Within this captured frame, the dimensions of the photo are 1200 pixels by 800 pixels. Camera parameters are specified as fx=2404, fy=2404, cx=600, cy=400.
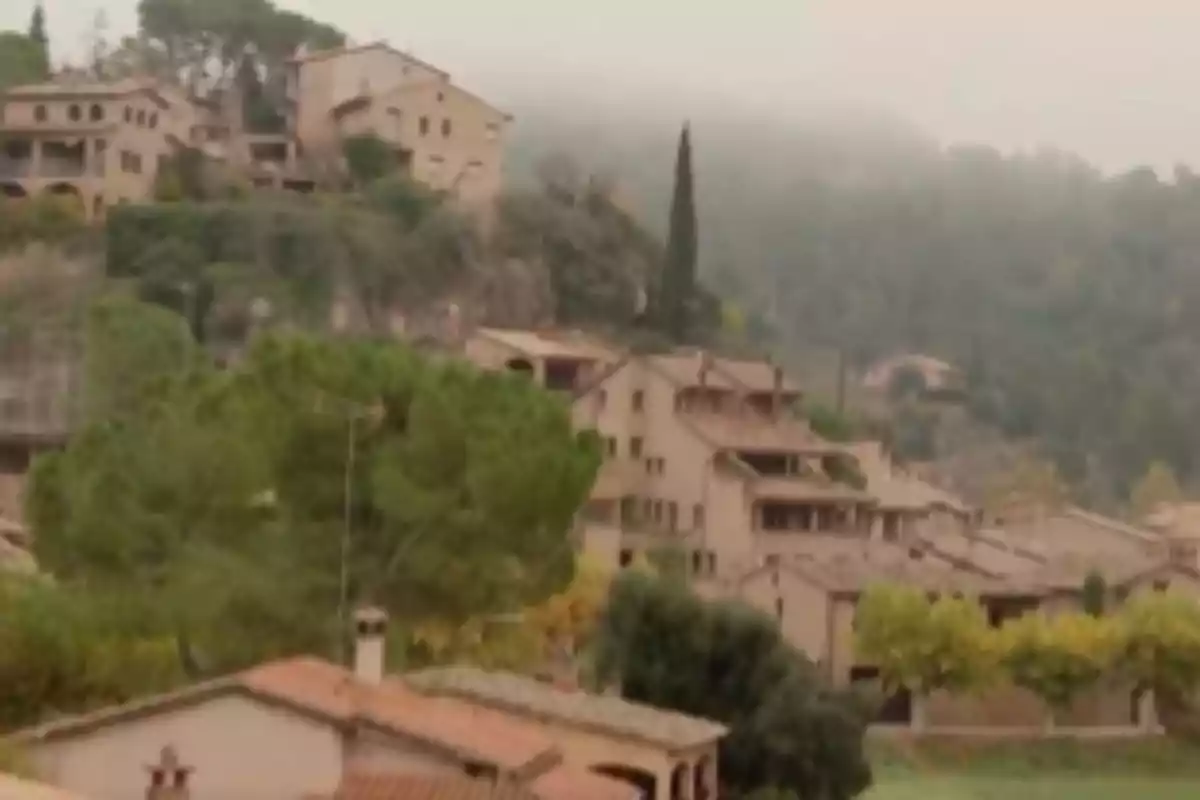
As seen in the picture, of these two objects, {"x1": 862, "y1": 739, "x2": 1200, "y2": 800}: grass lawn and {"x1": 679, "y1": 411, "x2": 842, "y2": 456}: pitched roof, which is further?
{"x1": 679, "y1": 411, "x2": 842, "y2": 456}: pitched roof

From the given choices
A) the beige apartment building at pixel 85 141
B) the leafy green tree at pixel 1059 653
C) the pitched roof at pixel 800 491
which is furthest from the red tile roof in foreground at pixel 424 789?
the beige apartment building at pixel 85 141

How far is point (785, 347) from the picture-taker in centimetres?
13225

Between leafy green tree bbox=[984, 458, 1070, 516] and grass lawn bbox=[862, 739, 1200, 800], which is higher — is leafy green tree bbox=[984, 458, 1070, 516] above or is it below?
above

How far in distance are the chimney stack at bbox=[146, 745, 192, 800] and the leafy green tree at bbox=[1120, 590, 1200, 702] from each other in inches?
1324

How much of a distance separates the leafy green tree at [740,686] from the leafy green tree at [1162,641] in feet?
62.5

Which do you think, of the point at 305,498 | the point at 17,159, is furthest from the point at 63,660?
the point at 17,159

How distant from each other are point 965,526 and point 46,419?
2431 centimetres

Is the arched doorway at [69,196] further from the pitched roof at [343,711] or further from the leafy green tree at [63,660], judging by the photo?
the pitched roof at [343,711]

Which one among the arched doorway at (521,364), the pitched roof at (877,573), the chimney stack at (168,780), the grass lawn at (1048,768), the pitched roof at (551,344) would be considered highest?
the pitched roof at (551,344)

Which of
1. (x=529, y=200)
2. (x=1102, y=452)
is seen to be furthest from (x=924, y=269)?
(x=529, y=200)

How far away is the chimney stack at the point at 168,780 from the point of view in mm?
16797

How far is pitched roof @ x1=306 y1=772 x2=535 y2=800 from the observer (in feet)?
57.2

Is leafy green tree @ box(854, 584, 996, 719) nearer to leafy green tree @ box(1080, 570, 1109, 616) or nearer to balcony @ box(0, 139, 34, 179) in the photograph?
leafy green tree @ box(1080, 570, 1109, 616)

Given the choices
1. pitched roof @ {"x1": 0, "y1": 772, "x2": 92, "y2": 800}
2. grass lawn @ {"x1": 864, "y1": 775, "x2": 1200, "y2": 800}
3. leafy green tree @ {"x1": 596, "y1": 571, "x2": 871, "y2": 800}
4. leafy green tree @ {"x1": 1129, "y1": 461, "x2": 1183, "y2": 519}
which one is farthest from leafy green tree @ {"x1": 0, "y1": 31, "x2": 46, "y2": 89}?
pitched roof @ {"x1": 0, "y1": 772, "x2": 92, "y2": 800}
